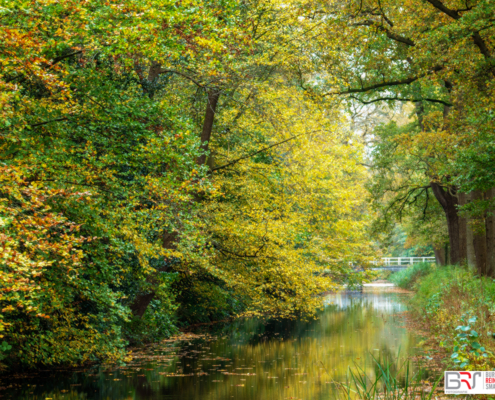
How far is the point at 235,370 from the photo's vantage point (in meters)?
11.9

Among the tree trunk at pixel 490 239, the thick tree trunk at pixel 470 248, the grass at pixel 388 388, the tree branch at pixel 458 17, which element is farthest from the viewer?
the thick tree trunk at pixel 470 248

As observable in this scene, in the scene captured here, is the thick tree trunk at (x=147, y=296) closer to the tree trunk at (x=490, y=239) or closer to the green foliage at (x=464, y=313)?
the green foliage at (x=464, y=313)

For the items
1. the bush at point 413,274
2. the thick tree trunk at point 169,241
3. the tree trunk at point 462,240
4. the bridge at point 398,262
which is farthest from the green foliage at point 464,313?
the bridge at point 398,262

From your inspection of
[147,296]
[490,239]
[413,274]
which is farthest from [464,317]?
[413,274]

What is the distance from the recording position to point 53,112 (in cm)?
912

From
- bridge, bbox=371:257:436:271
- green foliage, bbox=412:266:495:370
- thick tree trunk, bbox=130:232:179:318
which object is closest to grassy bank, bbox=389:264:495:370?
green foliage, bbox=412:266:495:370

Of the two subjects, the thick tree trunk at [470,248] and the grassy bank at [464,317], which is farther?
the thick tree trunk at [470,248]

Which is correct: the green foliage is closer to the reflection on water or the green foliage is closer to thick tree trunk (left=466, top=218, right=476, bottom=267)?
thick tree trunk (left=466, top=218, right=476, bottom=267)

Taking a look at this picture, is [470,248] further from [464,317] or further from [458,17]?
[464,317]

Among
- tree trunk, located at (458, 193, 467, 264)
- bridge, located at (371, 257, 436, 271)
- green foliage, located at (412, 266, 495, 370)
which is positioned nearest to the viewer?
green foliage, located at (412, 266, 495, 370)

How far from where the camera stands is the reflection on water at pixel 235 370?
9797mm

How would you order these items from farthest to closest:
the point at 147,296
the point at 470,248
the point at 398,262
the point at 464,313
→ the point at 398,262, the point at 470,248, the point at 147,296, the point at 464,313

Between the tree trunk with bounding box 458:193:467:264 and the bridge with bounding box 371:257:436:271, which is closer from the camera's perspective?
the tree trunk with bounding box 458:193:467:264

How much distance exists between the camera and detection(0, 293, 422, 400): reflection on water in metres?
9.80
